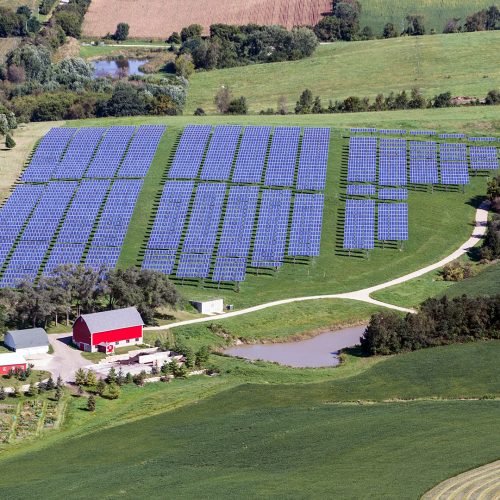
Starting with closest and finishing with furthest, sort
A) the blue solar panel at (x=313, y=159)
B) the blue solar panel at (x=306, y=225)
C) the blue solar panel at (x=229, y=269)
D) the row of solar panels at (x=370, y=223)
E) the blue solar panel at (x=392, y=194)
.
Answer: the blue solar panel at (x=229, y=269) → the blue solar panel at (x=306, y=225) → the row of solar panels at (x=370, y=223) → the blue solar panel at (x=392, y=194) → the blue solar panel at (x=313, y=159)

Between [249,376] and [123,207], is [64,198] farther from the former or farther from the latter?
[249,376]

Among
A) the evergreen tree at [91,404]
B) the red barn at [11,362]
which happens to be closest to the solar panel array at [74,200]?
the red barn at [11,362]

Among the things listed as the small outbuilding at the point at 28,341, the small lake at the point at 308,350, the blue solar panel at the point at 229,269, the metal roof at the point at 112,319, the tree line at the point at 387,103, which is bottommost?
the small lake at the point at 308,350

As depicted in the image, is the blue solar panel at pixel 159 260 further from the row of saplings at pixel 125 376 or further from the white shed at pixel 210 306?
the row of saplings at pixel 125 376

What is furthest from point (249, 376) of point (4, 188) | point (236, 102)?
point (236, 102)

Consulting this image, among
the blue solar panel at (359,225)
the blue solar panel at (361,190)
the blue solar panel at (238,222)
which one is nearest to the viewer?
the blue solar panel at (238,222)

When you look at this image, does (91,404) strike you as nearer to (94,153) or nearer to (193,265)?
(193,265)

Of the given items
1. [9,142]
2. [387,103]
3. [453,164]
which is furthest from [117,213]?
[387,103]
